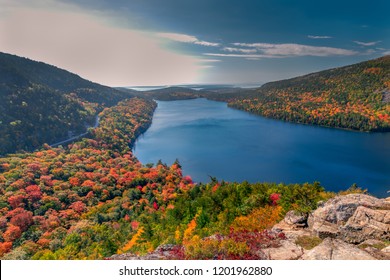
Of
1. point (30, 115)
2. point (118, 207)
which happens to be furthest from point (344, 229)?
point (30, 115)

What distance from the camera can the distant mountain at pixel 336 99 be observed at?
66.8 meters

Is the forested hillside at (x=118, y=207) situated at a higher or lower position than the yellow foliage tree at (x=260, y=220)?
lower

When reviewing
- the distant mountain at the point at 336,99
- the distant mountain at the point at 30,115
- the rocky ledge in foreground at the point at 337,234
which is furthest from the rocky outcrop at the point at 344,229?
the distant mountain at the point at 336,99

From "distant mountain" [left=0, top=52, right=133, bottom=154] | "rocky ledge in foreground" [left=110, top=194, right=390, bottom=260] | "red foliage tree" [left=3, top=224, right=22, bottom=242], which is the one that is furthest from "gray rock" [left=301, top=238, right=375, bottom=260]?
"distant mountain" [left=0, top=52, right=133, bottom=154]

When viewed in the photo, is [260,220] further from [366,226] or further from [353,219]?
[366,226]

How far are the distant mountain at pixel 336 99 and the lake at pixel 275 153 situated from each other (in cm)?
517

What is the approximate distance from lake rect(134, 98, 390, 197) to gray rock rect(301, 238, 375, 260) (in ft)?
101

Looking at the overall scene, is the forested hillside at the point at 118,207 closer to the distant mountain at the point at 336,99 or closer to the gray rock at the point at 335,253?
the gray rock at the point at 335,253

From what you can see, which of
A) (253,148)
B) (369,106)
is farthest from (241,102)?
(253,148)

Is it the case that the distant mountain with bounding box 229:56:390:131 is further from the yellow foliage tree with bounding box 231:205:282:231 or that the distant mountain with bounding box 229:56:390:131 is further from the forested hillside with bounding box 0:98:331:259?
the yellow foliage tree with bounding box 231:205:282:231

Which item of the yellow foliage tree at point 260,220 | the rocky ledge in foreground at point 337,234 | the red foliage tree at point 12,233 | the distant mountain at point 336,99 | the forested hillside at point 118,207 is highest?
the distant mountain at point 336,99

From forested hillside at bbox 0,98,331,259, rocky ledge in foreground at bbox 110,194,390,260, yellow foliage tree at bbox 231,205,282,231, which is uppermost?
rocky ledge in foreground at bbox 110,194,390,260

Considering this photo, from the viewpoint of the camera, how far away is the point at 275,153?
48031mm

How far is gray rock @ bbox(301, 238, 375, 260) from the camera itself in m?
5.29
